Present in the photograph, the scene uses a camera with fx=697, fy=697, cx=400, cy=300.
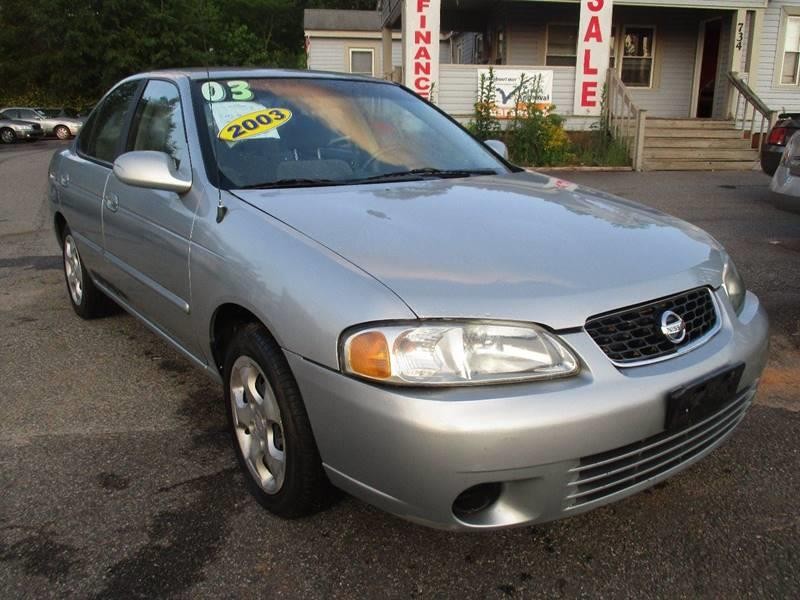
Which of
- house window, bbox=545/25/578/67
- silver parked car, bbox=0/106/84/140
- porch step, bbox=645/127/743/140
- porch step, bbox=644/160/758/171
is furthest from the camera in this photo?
silver parked car, bbox=0/106/84/140

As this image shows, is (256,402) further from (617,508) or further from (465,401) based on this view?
(617,508)

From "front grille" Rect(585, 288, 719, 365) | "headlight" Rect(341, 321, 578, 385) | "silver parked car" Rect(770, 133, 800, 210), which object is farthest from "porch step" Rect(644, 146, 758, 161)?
"headlight" Rect(341, 321, 578, 385)

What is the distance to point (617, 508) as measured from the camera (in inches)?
98.0

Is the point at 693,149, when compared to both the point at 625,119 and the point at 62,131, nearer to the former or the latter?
the point at 625,119

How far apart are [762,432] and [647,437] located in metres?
1.39

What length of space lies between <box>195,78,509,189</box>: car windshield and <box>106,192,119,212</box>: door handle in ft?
2.53

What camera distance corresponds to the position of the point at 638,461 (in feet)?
6.78

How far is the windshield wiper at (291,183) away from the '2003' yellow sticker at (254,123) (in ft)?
1.05

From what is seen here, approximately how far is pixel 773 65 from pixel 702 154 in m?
4.29

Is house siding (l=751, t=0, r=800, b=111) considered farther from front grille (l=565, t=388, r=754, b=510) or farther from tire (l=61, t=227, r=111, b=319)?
front grille (l=565, t=388, r=754, b=510)

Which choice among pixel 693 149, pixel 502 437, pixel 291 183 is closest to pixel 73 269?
pixel 291 183

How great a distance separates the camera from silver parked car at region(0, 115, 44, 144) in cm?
2628

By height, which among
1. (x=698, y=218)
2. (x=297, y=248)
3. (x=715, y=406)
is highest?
(x=297, y=248)

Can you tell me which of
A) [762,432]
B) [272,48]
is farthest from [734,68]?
[272,48]
